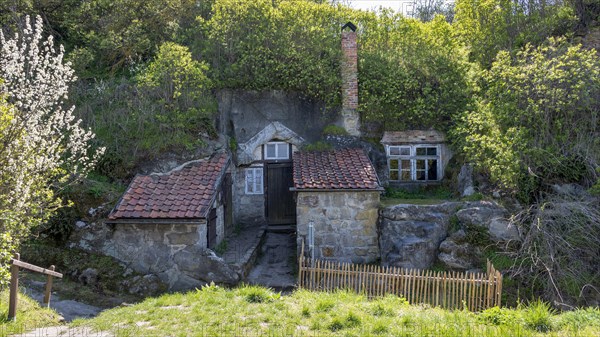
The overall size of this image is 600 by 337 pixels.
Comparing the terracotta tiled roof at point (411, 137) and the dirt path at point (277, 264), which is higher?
the terracotta tiled roof at point (411, 137)

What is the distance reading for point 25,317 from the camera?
23.4 feet

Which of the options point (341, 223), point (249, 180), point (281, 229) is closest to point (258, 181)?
point (249, 180)

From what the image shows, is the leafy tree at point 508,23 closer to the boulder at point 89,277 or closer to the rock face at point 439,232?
the rock face at point 439,232

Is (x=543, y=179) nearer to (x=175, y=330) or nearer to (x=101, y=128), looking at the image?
(x=175, y=330)

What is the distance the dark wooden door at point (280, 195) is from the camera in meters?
15.1

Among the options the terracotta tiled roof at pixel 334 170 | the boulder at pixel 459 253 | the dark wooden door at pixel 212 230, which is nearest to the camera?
the boulder at pixel 459 253

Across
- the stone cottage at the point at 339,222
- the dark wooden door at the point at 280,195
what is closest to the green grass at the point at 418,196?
the stone cottage at the point at 339,222

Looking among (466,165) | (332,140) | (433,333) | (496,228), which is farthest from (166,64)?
(433,333)

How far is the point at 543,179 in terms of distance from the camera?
11125 millimetres

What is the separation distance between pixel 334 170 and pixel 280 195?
2963 millimetres

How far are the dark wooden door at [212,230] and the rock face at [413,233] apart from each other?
4.20 m

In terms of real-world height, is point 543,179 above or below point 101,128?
below

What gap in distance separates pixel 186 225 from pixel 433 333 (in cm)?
647

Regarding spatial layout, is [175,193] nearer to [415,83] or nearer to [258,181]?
[258,181]
